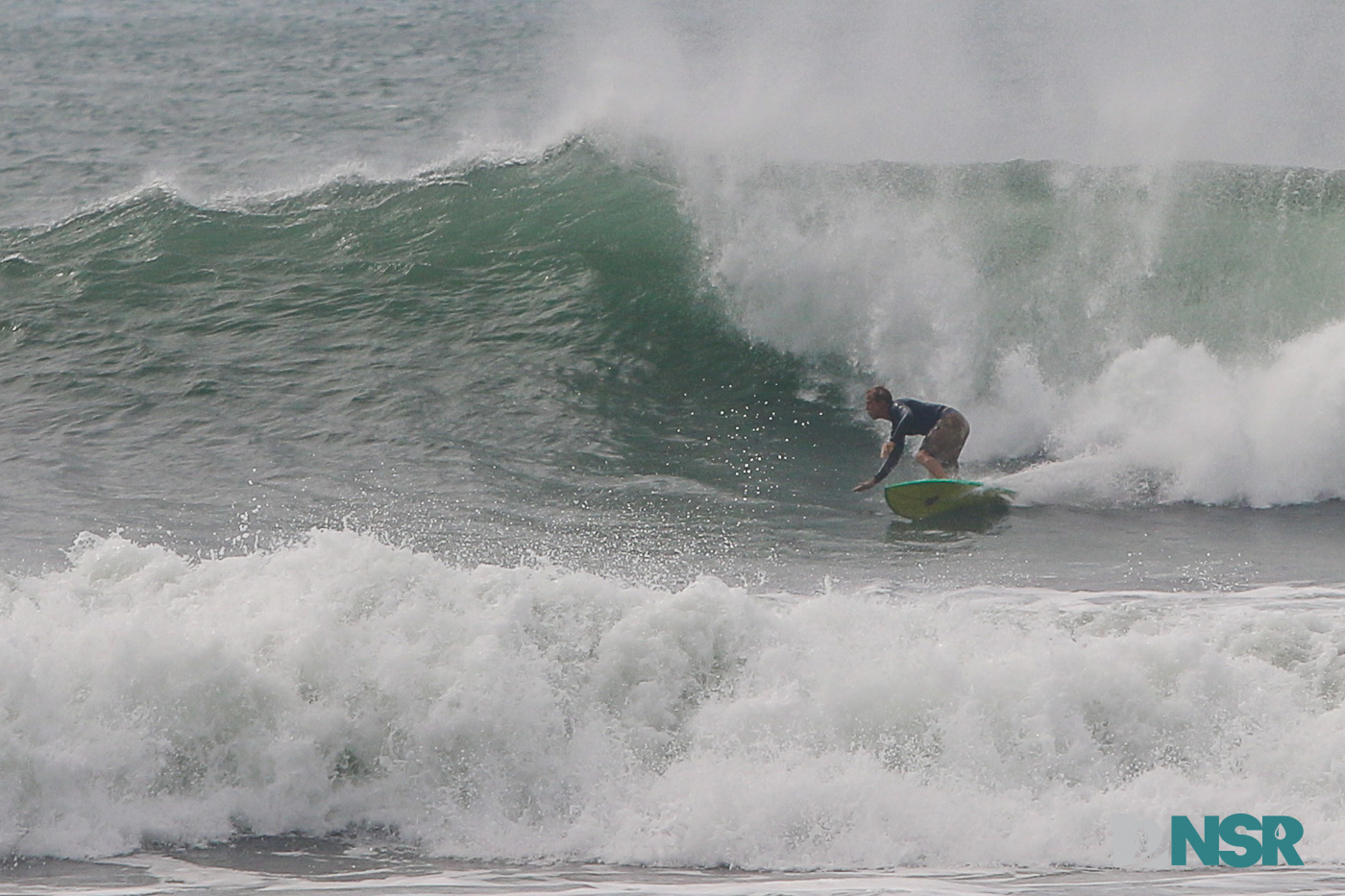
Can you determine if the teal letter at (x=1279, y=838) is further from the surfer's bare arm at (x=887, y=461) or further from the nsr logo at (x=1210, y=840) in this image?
the surfer's bare arm at (x=887, y=461)

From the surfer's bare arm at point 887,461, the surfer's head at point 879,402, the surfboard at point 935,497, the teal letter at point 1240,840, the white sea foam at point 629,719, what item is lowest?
the teal letter at point 1240,840

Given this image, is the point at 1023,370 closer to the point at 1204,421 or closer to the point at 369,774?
the point at 1204,421

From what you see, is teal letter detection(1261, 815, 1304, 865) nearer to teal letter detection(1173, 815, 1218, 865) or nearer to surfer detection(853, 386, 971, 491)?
teal letter detection(1173, 815, 1218, 865)

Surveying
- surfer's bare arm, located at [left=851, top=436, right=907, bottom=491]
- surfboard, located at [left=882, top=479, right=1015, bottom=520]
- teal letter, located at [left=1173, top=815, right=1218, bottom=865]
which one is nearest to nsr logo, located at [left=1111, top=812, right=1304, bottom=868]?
teal letter, located at [left=1173, top=815, right=1218, bottom=865]

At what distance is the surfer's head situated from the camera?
36.6 feet

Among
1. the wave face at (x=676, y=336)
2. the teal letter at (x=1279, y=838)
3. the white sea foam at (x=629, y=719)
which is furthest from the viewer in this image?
the wave face at (x=676, y=336)

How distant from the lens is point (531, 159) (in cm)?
1669

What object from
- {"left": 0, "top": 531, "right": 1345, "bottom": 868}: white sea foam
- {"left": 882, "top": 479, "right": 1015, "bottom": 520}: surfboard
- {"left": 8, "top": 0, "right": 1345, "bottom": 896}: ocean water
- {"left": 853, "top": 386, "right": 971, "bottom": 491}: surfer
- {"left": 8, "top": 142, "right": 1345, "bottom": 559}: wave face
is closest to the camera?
{"left": 0, "top": 531, "right": 1345, "bottom": 868}: white sea foam

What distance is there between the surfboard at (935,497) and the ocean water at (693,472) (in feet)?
0.67

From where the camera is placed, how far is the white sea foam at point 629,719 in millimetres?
6680

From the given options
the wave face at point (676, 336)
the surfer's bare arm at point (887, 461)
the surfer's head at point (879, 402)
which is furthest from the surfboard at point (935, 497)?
the surfer's head at point (879, 402)

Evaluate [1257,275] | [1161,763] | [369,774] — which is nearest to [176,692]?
[369,774]

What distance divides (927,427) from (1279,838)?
5184 mm

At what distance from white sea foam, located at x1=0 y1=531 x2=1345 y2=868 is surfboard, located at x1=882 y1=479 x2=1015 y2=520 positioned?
257 centimetres
